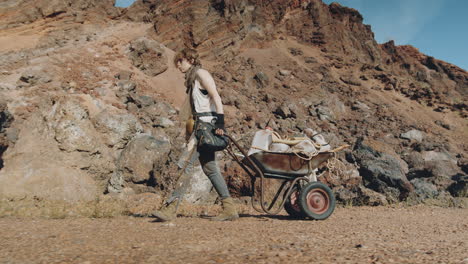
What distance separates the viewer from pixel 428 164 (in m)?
12.8

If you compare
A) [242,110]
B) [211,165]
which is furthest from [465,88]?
[211,165]

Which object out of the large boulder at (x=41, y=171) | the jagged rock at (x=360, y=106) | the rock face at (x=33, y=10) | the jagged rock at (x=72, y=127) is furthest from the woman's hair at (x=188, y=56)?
the rock face at (x=33, y=10)

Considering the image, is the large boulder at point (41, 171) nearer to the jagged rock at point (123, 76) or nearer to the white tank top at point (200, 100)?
the white tank top at point (200, 100)

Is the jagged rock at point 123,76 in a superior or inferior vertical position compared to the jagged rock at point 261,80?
inferior

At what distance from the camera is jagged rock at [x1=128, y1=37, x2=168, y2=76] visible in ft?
58.5

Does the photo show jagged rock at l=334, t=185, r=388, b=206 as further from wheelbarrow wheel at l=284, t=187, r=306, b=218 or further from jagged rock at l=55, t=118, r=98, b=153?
jagged rock at l=55, t=118, r=98, b=153

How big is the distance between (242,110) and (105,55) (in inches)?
331

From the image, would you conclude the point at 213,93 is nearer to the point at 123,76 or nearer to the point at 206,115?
the point at 206,115

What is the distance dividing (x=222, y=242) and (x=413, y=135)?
1911 cm

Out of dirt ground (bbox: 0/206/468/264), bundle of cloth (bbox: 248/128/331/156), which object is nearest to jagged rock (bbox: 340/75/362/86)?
bundle of cloth (bbox: 248/128/331/156)

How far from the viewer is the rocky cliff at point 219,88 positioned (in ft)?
21.9

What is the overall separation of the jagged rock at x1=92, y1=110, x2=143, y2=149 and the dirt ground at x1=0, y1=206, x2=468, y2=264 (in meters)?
4.54

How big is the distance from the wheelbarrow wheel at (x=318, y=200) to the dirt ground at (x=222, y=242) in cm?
21

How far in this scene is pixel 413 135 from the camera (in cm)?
1823
